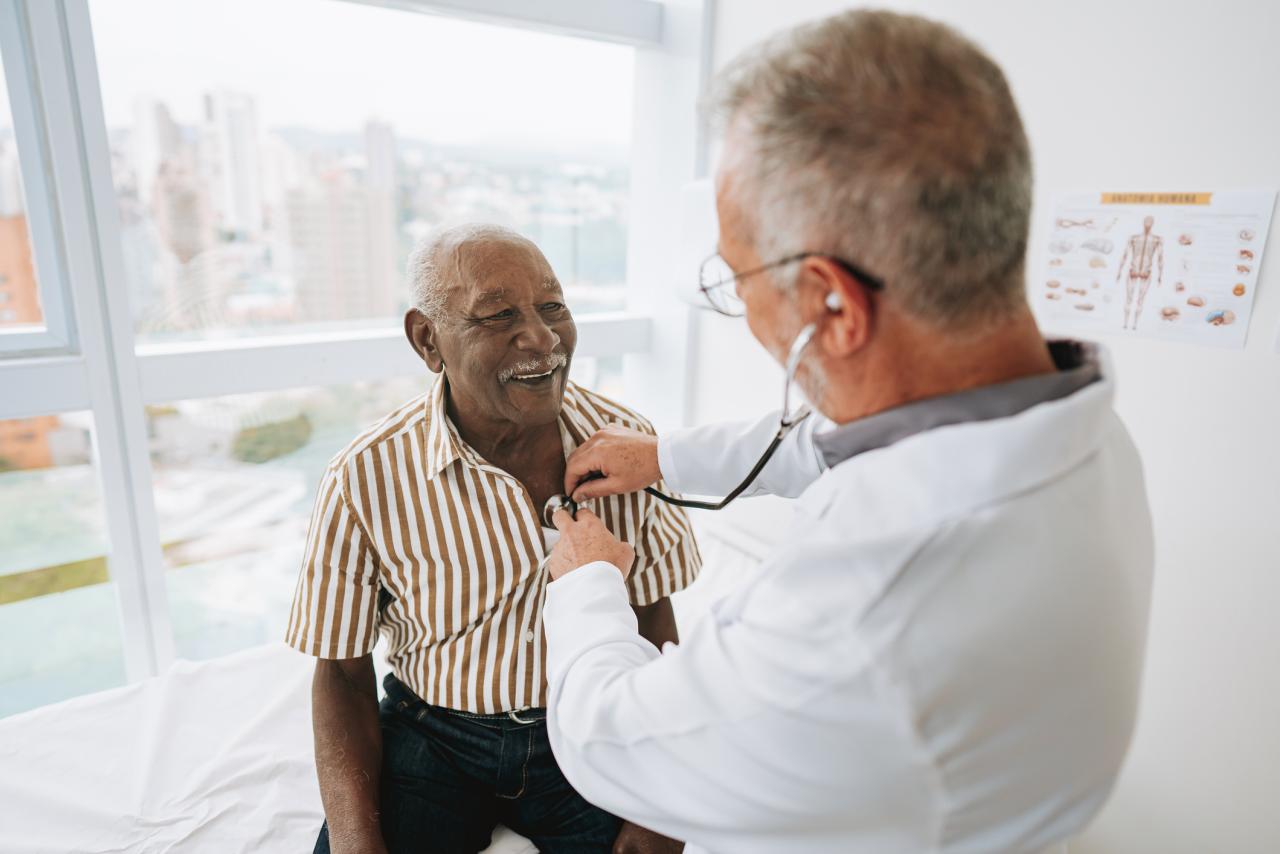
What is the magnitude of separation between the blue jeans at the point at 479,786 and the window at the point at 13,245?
4.71ft

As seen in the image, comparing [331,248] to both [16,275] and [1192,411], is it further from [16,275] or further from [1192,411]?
[1192,411]

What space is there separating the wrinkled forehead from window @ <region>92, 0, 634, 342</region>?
3.06ft

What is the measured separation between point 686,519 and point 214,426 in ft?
4.90

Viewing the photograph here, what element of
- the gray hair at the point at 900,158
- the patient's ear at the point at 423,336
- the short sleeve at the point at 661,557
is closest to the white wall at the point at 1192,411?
the short sleeve at the point at 661,557

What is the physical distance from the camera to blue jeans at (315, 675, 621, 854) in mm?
1303

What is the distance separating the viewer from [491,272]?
1.25 m

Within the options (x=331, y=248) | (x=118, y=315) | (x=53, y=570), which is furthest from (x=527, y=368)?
(x=53, y=570)

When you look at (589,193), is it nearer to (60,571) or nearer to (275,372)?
(275,372)

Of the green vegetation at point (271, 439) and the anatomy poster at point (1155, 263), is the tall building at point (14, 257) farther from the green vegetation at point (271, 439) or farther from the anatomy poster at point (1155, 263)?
the anatomy poster at point (1155, 263)

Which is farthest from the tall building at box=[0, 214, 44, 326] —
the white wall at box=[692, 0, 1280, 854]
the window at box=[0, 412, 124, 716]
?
the white wall at box=[692, 0, 1280, 854]

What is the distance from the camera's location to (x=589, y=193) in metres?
2.92

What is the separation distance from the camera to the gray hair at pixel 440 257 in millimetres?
1264

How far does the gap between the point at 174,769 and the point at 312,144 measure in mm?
1656

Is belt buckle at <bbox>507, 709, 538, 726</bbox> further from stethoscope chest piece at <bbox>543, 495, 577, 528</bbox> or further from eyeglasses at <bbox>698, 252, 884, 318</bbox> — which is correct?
eyeglasses at <bbox>698, 252, 884, 318</bbox>
